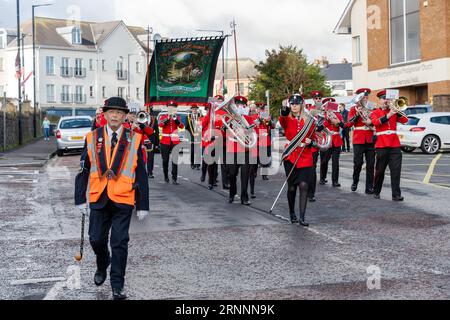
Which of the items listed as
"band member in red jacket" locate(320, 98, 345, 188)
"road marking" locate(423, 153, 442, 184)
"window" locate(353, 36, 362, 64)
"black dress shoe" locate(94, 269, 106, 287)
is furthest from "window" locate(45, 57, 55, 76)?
"black dress shoe" locate(94, 269, 106, 287)

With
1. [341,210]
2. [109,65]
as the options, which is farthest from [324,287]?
[109,65]

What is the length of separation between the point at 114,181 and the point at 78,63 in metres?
79.9

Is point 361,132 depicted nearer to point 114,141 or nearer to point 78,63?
point 114,141

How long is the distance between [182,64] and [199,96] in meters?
1.17

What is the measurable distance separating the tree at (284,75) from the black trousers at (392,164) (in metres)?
45.2

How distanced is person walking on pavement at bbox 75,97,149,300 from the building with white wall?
242 feet

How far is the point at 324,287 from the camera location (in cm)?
698

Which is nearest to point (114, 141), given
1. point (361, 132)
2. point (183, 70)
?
point (361, 132)

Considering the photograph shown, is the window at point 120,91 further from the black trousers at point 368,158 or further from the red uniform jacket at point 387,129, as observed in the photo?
the red uniform jacket at point 387,129

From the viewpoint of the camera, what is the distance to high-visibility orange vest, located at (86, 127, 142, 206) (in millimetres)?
6805

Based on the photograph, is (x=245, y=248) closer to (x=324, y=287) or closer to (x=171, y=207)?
(x=324, y=287)

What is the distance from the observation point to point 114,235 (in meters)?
6.77

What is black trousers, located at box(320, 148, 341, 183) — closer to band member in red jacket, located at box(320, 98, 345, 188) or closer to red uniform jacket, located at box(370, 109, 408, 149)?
band member in red jacket, located at box(320, 98, 345, 188)
